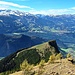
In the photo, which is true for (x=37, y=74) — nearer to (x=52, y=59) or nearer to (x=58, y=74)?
(x=58, y=74)

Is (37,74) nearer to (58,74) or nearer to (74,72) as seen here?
(58,74)

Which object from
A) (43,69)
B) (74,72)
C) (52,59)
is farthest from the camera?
(52,59)

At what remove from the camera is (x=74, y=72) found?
94.9 m

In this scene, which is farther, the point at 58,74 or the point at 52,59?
the point at 52,59

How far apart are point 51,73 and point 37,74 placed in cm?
614

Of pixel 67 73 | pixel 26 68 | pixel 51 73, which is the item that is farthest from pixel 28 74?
pixel 67 73

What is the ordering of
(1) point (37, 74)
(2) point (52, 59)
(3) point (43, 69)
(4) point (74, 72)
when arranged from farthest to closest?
(2) point (52, 59) < (3) point (43, 69) < (1) point (37, 74) < (4) point (74, 72)

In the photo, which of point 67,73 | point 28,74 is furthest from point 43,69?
point 67,73

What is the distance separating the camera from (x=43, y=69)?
357 feet

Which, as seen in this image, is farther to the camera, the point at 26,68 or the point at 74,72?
the point at 26,68

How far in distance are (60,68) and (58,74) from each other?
835 cm

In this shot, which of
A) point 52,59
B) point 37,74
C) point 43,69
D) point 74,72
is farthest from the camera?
point 52,59

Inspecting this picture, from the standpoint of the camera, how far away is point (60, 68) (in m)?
105

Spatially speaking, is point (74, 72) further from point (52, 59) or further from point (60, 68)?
point (52, 59)
